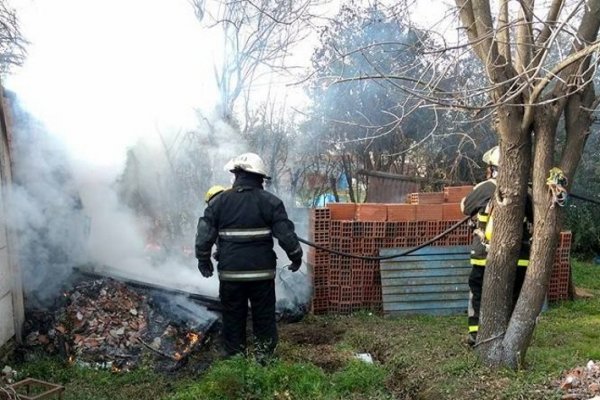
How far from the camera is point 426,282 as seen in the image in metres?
7.08

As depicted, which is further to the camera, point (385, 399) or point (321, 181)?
point (321, 181)

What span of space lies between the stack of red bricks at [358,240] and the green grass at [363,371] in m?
0.71

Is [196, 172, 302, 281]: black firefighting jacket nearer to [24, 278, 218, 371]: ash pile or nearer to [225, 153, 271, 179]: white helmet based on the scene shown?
[225, 153, 271, 179]: white helmet

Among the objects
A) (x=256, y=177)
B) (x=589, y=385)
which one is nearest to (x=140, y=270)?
(x=256, y=177)

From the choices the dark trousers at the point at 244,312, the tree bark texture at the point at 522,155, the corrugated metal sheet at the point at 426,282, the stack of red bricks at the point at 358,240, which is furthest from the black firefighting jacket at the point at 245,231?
the corrugated metal sheet at the point at 426,282

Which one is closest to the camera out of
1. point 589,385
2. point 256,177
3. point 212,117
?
point 589,385

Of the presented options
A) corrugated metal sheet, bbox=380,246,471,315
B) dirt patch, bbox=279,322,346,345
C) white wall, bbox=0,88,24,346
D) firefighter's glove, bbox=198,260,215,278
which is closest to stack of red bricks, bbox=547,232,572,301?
corrugated metal sheet, bbox=380,246,471,315

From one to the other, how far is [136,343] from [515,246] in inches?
147

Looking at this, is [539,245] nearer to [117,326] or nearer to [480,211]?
[480,211]

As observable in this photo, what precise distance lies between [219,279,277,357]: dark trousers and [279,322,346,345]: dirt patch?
2.28 feet

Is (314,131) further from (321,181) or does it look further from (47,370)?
(47,370)

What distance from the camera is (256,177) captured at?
5.42 metres

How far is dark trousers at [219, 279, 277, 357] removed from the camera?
5.29m

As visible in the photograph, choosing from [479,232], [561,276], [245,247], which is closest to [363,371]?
[245,247]
